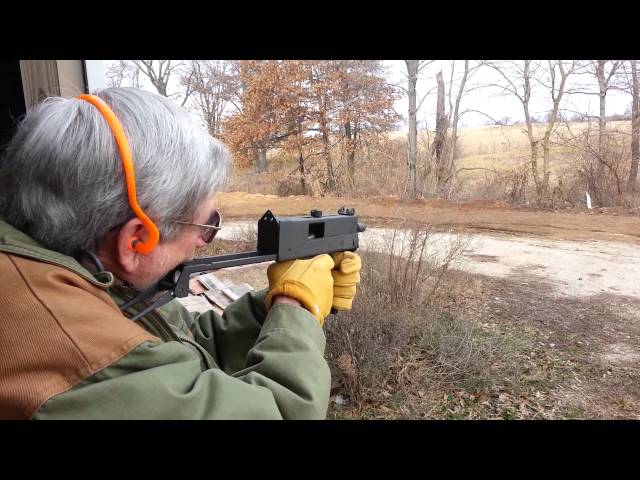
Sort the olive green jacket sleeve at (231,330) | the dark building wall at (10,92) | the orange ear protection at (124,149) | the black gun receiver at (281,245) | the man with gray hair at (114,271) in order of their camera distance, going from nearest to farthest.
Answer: the man with gray hair at (114,271)
the orange ear protection at (124,149)
the black gun receiver at (281,245)
the olive green jacket sleeve at (231,330)
the dark building wall at (10,92)

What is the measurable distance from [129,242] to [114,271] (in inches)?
3.0

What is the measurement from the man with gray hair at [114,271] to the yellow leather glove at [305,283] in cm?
8

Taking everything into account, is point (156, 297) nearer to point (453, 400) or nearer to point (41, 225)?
point (41, 225)

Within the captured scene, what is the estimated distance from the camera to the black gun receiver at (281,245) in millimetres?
928

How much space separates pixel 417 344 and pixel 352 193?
2.85 meters

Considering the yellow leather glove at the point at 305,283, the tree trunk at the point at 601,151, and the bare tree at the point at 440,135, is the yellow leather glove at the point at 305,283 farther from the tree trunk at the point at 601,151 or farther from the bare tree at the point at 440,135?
the tree trunk at the point at 601,151

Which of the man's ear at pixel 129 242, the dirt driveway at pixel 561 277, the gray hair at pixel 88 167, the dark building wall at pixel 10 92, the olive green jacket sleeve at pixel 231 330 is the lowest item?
the dirt driveway at pixel 561 277

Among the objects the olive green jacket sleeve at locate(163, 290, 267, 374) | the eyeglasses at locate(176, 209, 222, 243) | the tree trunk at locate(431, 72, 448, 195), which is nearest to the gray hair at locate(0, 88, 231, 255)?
the eyeglasses at locate(176, 209, 222, 243)

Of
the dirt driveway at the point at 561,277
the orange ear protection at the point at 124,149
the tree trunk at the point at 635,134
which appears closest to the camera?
the orange ear protection at the point at 124,149

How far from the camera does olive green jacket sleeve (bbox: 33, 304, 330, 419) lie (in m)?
0.57

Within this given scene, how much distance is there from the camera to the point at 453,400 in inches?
114

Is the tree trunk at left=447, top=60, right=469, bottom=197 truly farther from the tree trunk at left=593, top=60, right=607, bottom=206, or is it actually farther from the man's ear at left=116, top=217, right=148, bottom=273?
the man's ear at left=116, top=217, right=148, bottom=273

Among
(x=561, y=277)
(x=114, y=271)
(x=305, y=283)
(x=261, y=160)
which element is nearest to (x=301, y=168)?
(x=261, y=160)

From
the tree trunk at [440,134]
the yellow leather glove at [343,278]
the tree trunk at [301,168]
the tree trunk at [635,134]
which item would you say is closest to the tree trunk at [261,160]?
the tree trunk at [301,168]
